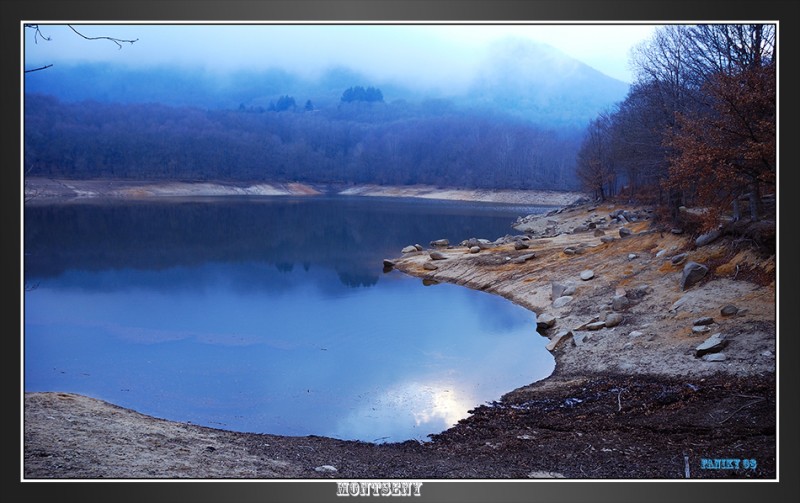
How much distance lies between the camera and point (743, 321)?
11.2 metres

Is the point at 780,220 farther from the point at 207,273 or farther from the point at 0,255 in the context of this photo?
the point at 207,273

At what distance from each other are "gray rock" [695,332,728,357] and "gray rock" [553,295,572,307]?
7.02 metres

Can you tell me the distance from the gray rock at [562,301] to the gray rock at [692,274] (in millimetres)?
3901

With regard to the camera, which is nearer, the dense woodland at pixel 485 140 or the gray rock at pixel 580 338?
the dense woodland at pixel 485 140

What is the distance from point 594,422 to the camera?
8719 millimetres

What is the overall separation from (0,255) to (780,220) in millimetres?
5670

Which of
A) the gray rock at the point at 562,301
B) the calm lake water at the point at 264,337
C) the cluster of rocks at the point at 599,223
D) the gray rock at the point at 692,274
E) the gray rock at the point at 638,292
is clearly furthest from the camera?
the cluster of rocks at the point at 599,223

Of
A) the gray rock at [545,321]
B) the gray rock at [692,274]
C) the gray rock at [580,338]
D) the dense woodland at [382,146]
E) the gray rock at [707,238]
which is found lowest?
the gray rock at [580,338]

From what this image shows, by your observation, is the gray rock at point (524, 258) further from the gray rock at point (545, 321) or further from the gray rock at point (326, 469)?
the gray rock at point (326, 469)

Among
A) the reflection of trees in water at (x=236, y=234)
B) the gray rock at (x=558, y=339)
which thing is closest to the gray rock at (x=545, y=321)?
the gray rock at (x=558, y=339)

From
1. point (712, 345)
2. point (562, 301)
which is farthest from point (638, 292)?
point (712, 345)

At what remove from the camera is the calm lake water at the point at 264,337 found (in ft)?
35.6

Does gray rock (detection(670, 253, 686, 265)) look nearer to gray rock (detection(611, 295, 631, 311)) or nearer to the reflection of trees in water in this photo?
gray rock (detection(611, 295, 631, 311))

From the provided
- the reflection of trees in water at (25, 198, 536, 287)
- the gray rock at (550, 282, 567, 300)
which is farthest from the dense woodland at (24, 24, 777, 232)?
the gray rock at (550, 282, 567, 300)
